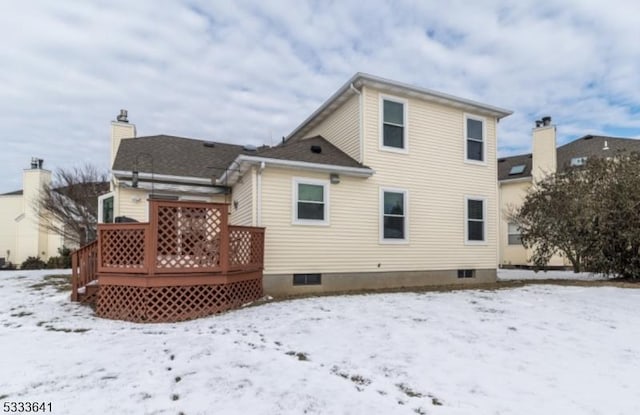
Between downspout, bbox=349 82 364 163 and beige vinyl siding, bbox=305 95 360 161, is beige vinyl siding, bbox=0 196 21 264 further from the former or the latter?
downspout, bbox=349 82 364 163

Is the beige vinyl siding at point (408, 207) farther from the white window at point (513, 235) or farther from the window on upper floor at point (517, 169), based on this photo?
the window on upper floor at point (517, 169)

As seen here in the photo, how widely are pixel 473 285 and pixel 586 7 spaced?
8595mm

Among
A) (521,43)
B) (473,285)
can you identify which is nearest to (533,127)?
(521,43)

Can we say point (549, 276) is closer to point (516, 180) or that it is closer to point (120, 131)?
point (516, 180)

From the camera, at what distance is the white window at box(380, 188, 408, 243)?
10234 mm

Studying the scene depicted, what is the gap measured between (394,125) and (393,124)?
0.15 feet

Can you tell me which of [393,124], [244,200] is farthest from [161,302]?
[393,124]

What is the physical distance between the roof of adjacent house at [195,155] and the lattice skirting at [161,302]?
11.5 ft

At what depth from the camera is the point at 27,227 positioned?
22.0 m

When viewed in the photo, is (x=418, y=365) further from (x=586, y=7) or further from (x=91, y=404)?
(x=586, y=7)

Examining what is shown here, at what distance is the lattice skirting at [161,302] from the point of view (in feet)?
21.5

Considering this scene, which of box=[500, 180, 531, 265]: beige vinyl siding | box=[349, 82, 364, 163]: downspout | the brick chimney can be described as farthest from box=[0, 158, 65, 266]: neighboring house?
the brick chimney

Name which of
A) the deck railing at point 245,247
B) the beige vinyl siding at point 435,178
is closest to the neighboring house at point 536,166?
the beige vinyl siding at point 435,178

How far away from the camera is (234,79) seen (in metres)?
16.8
